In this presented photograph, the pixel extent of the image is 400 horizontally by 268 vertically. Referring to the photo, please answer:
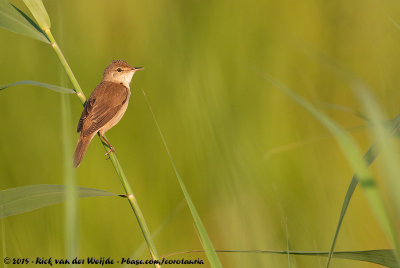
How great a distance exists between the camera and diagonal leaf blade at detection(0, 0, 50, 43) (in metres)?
1.58

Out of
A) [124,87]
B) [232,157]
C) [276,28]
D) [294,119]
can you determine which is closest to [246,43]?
[276,28]

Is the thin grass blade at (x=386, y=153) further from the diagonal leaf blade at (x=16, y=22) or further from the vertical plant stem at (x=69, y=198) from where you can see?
the diagonal leaf blade at (x=16, y=22)

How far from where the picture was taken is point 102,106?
264cm

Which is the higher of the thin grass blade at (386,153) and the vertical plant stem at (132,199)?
the thin grass blade at (386,153)

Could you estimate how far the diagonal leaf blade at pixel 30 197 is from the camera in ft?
4.51

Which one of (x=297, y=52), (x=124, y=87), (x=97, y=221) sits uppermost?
(x=124, y=87)

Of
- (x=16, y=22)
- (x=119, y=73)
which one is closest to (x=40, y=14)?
(x=16, y=22)

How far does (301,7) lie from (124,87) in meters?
2.13

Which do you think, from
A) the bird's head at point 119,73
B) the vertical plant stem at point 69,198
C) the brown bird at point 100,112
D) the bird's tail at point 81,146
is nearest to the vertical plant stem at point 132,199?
the vertical plant stem at point 69,198

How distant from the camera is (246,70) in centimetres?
377

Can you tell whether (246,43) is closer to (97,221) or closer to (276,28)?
(276,28)

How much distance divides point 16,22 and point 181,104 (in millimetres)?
1745

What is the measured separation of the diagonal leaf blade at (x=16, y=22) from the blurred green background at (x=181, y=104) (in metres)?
0.90

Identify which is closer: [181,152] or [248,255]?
[248,255]
